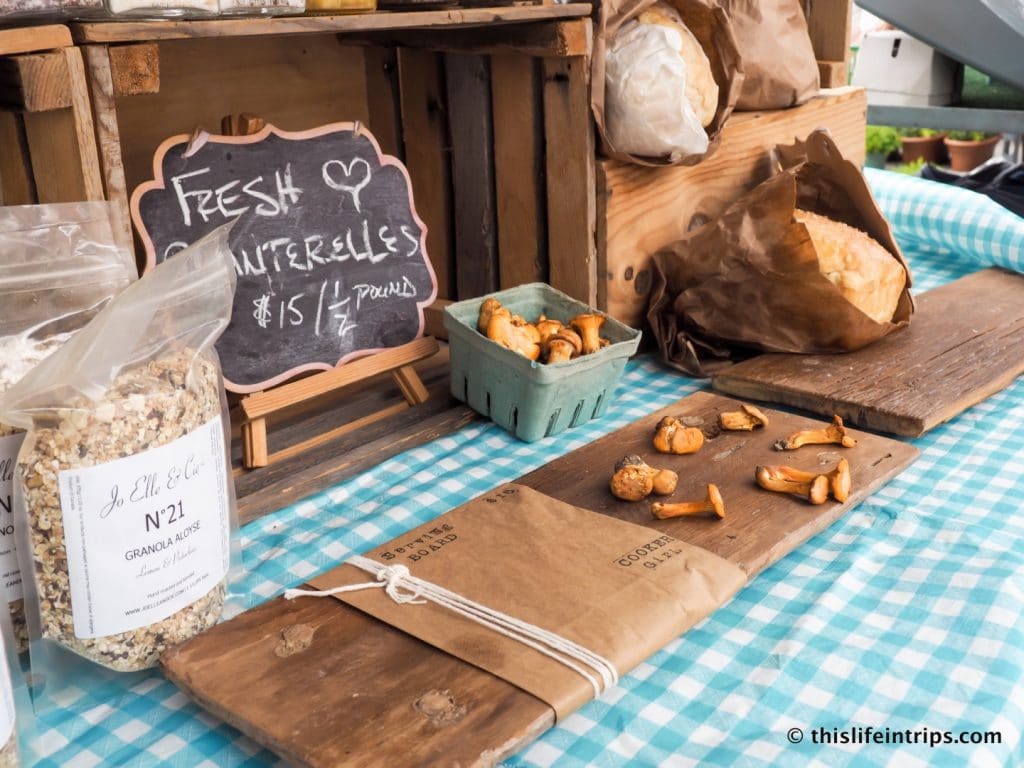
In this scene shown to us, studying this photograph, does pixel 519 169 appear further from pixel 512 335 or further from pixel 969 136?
Answer: pixel 969 136

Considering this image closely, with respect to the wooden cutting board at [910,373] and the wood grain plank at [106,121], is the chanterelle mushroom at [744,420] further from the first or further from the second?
the wood grain plank at [106,121]

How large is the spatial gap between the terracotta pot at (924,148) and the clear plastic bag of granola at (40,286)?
485cm

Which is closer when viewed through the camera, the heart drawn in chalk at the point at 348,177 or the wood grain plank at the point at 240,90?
the heart drawn in chalk at the point at 348,177

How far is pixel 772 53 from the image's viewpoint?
169cm

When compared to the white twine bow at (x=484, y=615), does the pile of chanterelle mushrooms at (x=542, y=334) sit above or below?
above

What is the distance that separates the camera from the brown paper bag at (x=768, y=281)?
1.41m

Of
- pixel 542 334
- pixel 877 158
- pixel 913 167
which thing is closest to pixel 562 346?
pixel 542 334

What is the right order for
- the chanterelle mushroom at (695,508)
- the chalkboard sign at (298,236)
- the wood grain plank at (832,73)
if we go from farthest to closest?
the wood grain plank at (832,73) < the chalkboard sign at (298,236) < the chanterelle mushroom at (695,508)

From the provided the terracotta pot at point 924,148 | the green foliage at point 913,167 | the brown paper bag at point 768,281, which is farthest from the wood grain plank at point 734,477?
the terracotta pot at point 924,148

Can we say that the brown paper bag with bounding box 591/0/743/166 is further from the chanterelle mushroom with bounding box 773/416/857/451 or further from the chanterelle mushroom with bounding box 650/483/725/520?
the chanterelle mushroom with bounding box 650/483/725/520

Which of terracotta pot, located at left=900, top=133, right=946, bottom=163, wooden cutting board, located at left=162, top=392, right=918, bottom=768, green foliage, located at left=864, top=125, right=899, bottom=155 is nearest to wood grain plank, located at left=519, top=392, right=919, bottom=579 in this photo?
wooden cutting board, located at left=162, top=392, right=918, bottom=768

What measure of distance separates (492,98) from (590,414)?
509mm

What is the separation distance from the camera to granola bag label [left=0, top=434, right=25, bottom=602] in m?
0.76

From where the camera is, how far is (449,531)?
0.98 m
